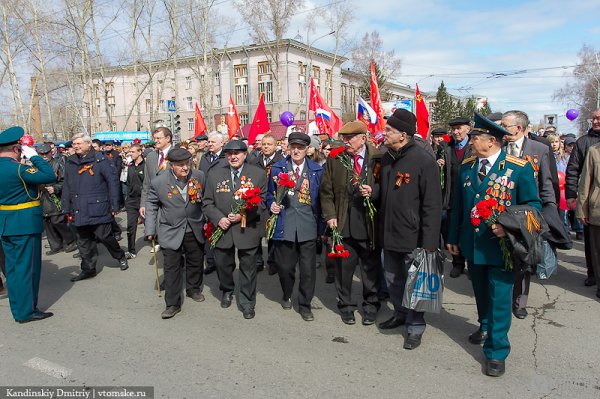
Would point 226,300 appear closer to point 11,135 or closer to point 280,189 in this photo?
point 280,189

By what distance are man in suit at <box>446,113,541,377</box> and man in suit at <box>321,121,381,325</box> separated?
111 centimetres

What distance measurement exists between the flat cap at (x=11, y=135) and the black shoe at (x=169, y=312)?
8.51 feet

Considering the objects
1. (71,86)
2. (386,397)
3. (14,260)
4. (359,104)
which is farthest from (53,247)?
(71,86)

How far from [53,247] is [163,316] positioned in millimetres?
5064

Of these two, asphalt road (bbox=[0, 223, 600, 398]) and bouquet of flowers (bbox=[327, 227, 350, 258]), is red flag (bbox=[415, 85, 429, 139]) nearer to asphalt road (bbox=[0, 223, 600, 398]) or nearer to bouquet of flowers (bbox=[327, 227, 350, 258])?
asphalt road (bbox=[0, 223, 600, 398])

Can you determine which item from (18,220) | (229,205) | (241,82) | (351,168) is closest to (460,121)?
(351,168)

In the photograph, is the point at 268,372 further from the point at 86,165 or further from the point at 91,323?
the point at 86,165

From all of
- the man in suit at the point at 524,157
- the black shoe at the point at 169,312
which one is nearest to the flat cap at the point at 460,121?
the man in suit at the point at 524,157

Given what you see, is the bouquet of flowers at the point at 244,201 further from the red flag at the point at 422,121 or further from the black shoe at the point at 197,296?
the red flag at the point at 422,121

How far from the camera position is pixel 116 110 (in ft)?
217

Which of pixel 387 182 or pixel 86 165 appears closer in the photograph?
pixel 387 182

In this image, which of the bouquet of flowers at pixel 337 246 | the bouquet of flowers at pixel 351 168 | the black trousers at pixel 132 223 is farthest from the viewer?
the black trousers at pixel 132 223

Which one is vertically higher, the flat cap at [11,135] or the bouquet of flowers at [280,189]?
the flat cap at [11,135]

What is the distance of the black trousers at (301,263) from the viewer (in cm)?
500
